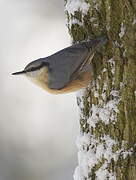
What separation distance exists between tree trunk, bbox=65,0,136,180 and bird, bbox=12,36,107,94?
0.06 m

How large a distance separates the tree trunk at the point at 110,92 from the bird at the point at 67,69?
2.4 inches

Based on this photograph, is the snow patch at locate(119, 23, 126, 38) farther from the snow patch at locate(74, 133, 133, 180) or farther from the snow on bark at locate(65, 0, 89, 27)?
the snow patch at locate(74, 133, 133, 180)

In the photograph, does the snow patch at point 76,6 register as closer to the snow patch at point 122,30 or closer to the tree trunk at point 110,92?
the tree trunk at point 110,92

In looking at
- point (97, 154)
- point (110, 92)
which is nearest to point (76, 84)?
point (110, 92)

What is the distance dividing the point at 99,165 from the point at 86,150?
15cm

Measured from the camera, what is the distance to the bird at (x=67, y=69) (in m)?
3.71

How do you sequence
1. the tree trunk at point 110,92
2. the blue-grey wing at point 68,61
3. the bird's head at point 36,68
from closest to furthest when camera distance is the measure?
1. the tree trunk at point 110,92
2. the blue-grey wing at point 68,61
3. the bird's head at point 36,68

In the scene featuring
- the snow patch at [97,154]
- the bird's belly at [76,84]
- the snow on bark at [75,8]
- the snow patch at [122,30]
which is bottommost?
the snow patch at [97,154]

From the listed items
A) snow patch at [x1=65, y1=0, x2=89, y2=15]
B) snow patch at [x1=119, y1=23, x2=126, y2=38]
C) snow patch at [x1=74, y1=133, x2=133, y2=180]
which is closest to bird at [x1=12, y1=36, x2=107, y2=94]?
snow patch at [x1=119, y1=23, x2=126, y2=38]

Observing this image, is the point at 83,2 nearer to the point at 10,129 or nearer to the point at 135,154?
the point at 135,154

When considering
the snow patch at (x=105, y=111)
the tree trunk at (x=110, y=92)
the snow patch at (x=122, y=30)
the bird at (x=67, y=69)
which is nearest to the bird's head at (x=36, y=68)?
the bird at (x=67, y=69)

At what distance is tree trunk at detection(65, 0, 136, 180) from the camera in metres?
3.54

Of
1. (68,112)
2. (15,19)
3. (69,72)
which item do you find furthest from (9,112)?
(69,72)

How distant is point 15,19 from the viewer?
9.71 meters
